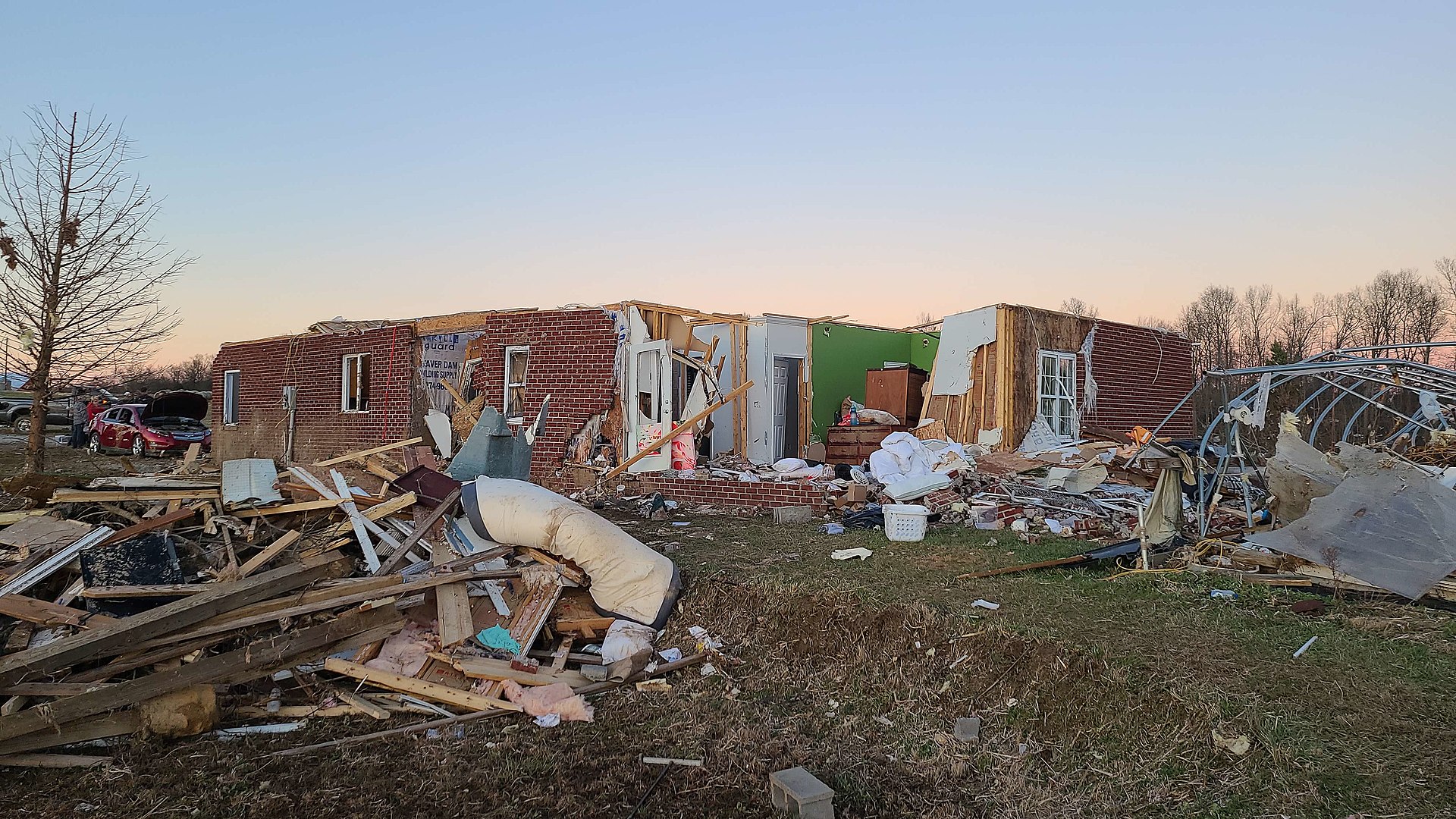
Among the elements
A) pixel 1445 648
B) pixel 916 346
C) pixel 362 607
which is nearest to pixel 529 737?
pixel 362 607

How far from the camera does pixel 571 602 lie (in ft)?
20.9

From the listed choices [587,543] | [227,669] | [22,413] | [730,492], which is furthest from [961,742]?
[22,413]

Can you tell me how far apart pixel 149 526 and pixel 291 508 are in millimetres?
963

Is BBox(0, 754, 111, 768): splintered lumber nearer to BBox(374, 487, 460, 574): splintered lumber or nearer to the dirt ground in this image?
the dirt ground

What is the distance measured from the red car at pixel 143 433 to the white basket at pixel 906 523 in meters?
18.6

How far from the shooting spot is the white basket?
335 inches

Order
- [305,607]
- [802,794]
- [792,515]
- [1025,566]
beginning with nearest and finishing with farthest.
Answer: [802,794], [305,607], [1025,566], [792,515]

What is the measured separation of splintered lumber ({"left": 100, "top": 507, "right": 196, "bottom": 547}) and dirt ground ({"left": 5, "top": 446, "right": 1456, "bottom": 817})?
6.70 ft

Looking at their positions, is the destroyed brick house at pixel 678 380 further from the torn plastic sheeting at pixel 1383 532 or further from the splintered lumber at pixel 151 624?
the splintered lumber at pixel 151 624

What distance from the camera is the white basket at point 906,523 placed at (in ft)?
27.9

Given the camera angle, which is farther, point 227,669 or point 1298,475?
point 1298,475

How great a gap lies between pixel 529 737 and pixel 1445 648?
542 cm

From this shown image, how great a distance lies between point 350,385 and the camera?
16.8 m

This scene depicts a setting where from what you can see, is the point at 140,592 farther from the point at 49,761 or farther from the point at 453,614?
the point at 453,614
